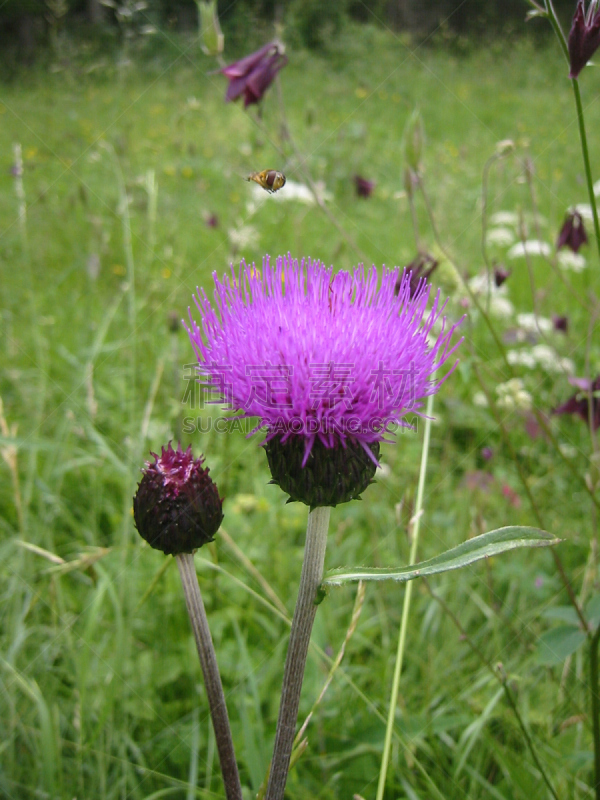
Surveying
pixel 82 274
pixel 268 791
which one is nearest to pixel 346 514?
pixel 268 791

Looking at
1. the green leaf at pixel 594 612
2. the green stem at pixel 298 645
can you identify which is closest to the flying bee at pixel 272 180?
the green stem at pixel 298 645

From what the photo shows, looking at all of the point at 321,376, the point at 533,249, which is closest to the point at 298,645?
the point at 321,376

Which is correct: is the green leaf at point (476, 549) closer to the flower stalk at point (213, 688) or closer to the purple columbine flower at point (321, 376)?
the purple columbine flower at point (321, 376)

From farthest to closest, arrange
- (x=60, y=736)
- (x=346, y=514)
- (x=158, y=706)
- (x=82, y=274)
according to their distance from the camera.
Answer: (x=82, y=274)
(x=346, y=514)
(x=158, y=706)
(x=60, y=736)

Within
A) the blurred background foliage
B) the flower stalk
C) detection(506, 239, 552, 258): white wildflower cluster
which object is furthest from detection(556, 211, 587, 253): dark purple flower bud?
the blurred background foliage

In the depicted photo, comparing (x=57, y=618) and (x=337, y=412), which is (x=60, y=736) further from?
(x=337, y=412)

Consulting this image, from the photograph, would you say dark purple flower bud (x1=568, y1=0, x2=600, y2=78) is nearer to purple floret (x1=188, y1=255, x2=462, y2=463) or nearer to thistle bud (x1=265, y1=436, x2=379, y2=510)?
purple floret (x1=188, y1=255, x2=462, y2=463)

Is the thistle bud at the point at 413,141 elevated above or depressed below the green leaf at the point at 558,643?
above
